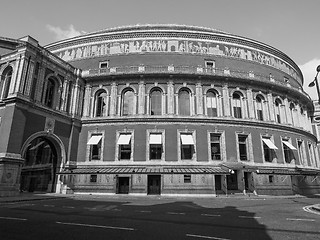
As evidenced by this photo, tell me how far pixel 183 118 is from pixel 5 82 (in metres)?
19.3

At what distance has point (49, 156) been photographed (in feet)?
103

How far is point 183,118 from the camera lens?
2692 centimetres

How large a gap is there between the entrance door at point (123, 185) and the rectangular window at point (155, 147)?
3.92 metres

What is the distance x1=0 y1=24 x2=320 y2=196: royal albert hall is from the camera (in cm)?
2417

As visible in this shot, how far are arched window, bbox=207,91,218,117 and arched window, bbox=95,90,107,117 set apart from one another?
43.1ft

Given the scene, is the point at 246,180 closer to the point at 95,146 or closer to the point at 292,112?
the point at 292,112

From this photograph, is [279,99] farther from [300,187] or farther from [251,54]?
[300,187]

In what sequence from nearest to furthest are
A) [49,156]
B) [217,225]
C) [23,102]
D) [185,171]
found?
[217,225], [23,102], [185,171], [49,156]

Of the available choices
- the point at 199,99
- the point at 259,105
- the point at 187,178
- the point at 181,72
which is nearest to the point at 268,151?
the point at 259,105

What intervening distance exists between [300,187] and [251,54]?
19.5 m

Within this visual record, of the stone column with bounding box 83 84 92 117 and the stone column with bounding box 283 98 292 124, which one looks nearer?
the stone column with bounding box 83 84 92 117

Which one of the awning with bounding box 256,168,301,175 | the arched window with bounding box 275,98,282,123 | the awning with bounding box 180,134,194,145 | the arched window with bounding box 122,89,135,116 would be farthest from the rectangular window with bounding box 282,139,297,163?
the arched window with bounding box 122,89,135,116

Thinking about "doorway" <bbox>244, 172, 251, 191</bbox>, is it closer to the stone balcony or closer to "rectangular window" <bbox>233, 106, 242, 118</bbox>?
"rectangular window" <bbox>233, 106, 242, 118</bbox>

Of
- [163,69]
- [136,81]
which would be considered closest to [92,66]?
[136,81]
